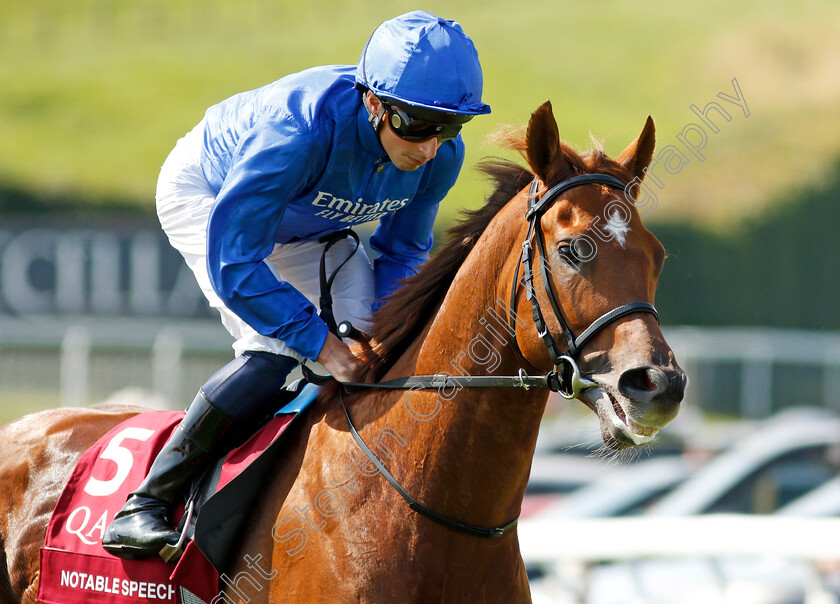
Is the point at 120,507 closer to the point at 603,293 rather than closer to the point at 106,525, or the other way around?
the point at 106,525

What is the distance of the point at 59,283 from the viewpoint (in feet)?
53.2

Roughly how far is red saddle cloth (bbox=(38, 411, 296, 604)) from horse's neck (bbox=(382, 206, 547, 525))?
49 cm

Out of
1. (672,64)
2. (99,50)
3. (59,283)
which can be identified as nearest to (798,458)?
(59,283)

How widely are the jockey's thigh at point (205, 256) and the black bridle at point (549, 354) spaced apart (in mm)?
484

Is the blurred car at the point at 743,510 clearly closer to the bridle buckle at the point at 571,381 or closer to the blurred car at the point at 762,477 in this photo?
the blurred car at the point at 762,477

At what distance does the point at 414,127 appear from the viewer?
2.71 metres

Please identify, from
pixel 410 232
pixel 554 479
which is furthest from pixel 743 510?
pixel 410 232

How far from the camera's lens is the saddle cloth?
Answer: 2717 mm

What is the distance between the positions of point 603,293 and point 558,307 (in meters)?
0.12

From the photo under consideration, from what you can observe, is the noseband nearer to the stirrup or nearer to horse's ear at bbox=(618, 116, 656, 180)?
horse's ear at bbox=(618, 116, 656, 180)

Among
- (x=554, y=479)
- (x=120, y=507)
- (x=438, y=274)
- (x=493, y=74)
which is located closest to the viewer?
(x=438, y=274)

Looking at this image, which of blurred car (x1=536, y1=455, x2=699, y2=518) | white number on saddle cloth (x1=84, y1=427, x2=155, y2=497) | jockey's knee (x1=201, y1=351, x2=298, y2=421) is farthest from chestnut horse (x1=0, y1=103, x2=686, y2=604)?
blurred car (x1=536, y1=455, x2=699, y2=518)

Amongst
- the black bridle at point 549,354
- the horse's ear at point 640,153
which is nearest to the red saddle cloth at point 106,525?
the black bridle at point 549,354

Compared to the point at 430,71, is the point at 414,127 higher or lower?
lower
